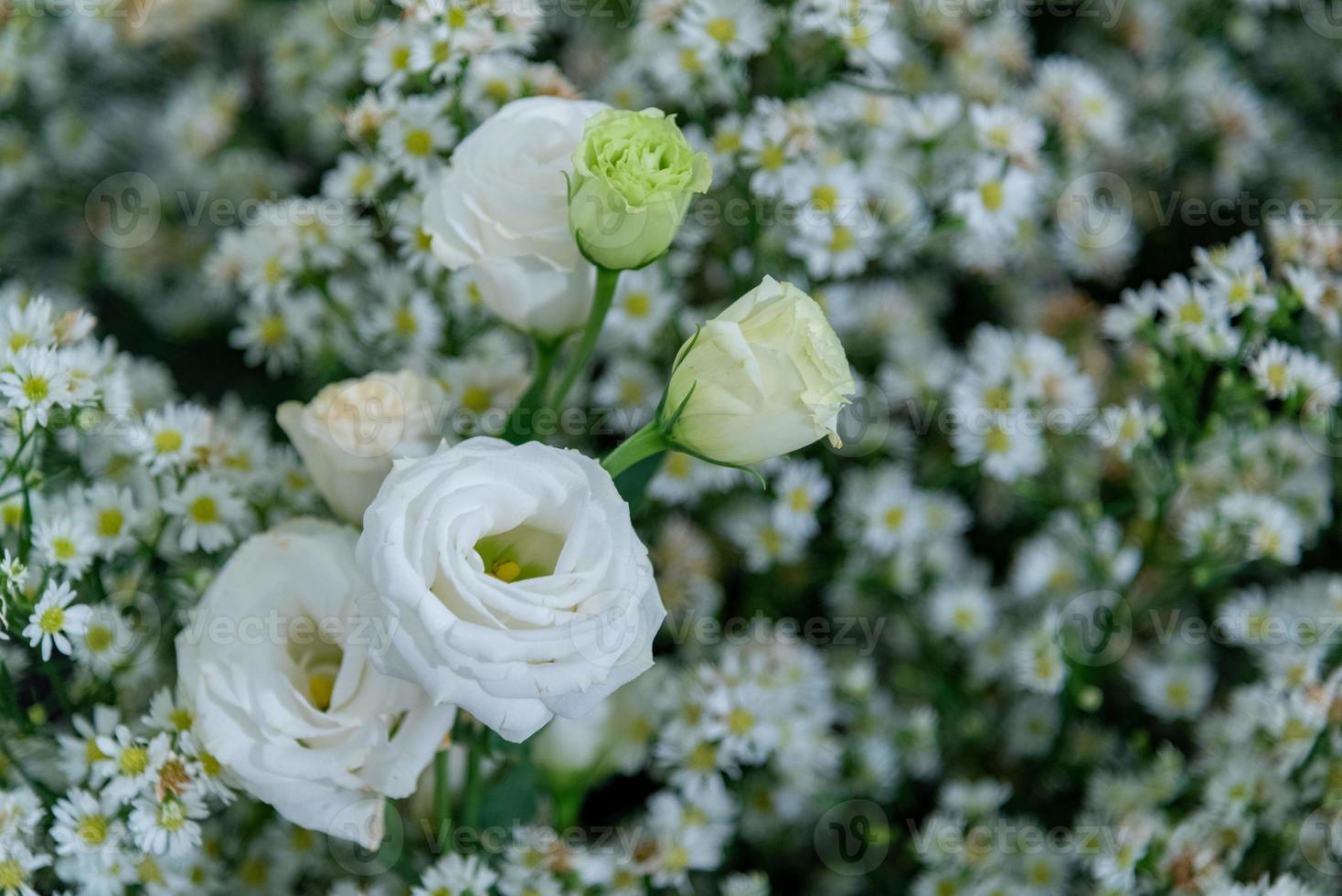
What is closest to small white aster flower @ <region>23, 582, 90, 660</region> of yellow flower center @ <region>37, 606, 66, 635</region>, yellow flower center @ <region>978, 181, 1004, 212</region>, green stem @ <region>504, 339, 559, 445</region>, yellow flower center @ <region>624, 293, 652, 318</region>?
yellow flower center @ <region>37, 606, 66, 635</region>

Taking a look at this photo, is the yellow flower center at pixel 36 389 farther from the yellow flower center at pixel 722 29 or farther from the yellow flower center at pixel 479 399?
the yellow flower center at pixel 722 29

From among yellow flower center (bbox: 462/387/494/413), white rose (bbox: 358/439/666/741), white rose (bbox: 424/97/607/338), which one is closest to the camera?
white rose (bbox: 358/439/666/741)

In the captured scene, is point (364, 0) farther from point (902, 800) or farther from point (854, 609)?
point (902, 800)

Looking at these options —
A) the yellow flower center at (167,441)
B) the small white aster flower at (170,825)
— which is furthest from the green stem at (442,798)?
the yellow flower center at (167,441)

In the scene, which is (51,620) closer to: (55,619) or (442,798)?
(55,619)

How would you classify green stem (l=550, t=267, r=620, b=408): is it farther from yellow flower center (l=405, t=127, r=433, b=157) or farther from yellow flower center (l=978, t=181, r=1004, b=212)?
yellow flower center (l=978, t=181, r=1004, b=212)

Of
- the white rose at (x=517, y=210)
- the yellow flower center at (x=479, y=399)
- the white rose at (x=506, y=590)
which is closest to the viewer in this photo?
the white rose at (x=506, y=590)

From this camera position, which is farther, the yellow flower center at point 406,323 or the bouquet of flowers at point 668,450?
the yellow flower center at point 406,323
